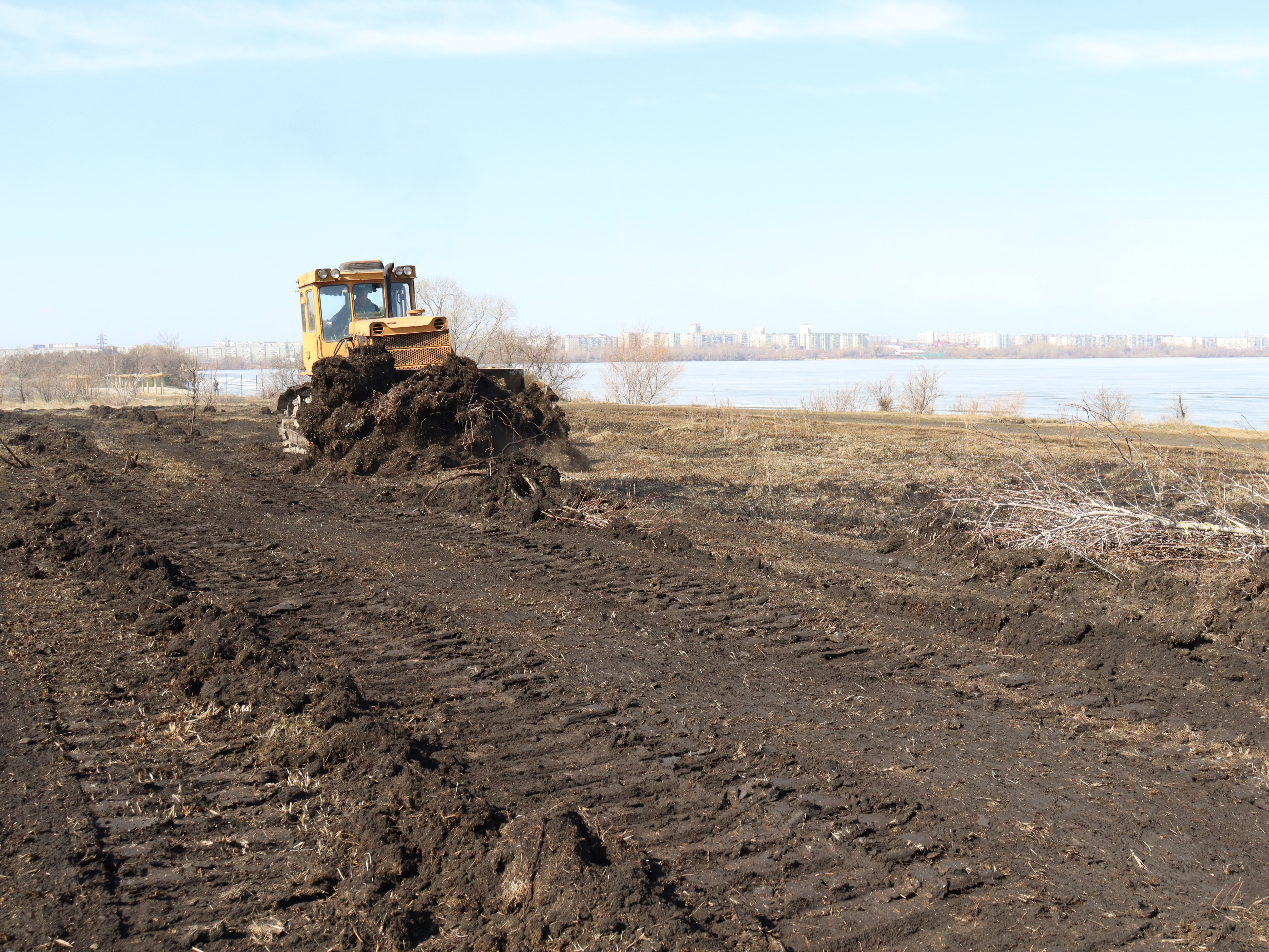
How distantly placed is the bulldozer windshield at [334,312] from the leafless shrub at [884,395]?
84.4 ft

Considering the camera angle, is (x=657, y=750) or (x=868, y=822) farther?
(x=657, y=750)

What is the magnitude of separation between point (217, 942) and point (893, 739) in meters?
3.33

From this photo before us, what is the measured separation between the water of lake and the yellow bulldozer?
10.2m

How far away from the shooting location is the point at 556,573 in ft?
27.9

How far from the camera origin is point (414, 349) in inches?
632

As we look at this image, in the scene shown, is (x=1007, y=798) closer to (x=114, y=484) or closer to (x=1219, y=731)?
(x=1219, y=731)

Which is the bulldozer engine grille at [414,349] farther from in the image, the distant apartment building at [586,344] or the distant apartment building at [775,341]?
the distant apartment building at [775,341]

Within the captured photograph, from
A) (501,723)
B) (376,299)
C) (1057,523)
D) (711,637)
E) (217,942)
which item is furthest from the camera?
(376,299)

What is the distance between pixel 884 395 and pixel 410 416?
1126 inches

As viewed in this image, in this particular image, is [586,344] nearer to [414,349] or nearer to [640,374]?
[640,374]

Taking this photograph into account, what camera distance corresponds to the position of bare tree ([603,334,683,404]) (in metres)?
48.5

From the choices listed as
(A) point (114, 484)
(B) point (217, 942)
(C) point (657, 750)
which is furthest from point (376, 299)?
(B) point (217, 942)

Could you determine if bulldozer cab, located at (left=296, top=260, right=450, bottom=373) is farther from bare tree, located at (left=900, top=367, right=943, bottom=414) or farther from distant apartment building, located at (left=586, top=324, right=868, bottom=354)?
distant apartment building, located at (left=586, top=324, right=868, bottom=354)

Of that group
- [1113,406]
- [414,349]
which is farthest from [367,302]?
[1113,406]
